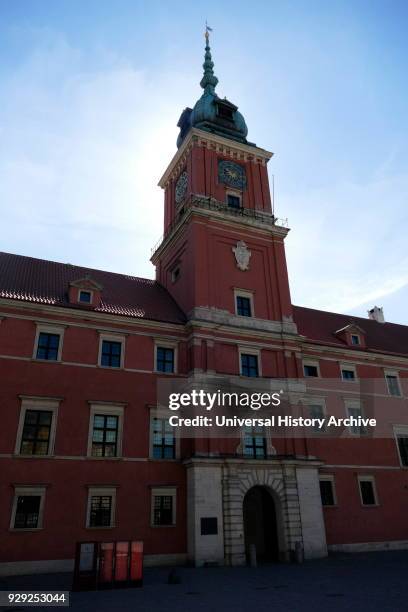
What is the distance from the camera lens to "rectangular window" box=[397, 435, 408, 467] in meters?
30.3

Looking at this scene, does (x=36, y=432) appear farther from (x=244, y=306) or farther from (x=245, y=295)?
(x=245, y=295)

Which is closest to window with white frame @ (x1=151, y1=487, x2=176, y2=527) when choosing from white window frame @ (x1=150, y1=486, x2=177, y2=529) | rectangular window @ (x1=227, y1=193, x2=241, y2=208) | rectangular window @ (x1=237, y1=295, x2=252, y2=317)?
white window frame @ (x1=150, y1=486, x2=177, y2=529)

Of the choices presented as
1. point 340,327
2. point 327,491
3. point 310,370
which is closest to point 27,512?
point 327,491

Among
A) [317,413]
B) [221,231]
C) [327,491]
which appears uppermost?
[221,231]

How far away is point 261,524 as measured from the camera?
26.4 m

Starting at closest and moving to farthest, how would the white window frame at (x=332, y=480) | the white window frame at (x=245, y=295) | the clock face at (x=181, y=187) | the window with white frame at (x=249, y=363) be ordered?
the window with white frame at (x=249, y=363), the white window frame at (x=332, y=480), the white window frame at (x=245, y=295), the clock face at (x=181, y=187)

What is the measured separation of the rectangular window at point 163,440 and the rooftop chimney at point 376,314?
24.5 metres

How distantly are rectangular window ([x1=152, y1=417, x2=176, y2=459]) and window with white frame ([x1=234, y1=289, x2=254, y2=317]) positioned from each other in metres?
8.24

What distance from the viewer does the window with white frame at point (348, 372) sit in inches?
1232

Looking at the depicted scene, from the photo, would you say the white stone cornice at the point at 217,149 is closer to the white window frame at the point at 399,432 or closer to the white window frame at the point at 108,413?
the white window frame at the point at 108,413

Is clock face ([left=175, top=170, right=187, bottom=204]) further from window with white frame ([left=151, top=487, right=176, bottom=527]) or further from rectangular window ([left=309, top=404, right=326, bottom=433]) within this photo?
window with white frame ([left=151, top=487, right=176, bottom=527])

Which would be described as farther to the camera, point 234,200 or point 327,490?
point 234,200

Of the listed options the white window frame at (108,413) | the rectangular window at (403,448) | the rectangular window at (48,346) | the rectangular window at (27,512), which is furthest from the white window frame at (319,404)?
the rectangular window at (27,512)

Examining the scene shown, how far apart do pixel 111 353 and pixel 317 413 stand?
13.2 m
